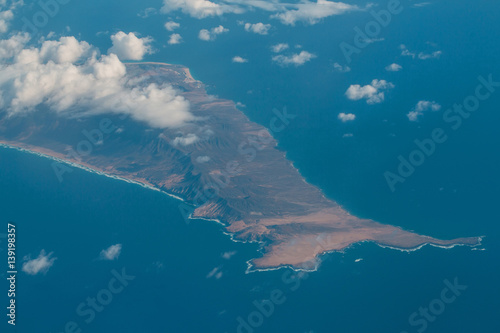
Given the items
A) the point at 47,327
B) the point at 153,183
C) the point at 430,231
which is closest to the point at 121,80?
the point at 153,183

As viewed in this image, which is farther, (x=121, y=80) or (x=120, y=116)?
(x=121, y=80)

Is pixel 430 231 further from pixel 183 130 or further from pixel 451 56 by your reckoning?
pixel 451 56
